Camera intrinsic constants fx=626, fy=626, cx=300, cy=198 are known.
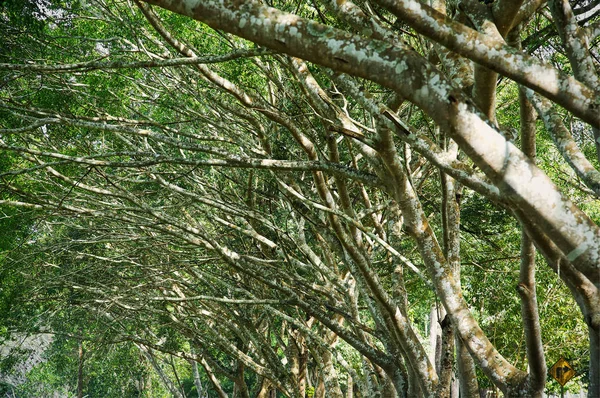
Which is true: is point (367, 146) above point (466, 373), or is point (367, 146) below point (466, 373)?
above

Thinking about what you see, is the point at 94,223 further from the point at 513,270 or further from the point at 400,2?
the point at 400,2

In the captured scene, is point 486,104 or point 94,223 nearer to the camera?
point 486,104

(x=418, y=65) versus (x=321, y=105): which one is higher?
(x=321, y=105)

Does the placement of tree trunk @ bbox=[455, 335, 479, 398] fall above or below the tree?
below

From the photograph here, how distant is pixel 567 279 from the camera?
4.73m

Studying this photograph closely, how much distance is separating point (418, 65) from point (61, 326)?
57.9 ft

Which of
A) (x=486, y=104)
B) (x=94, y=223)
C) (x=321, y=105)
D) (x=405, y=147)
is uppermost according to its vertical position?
(x=94, y=223)

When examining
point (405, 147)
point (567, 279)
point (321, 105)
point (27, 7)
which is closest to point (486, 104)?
point (567, 279)

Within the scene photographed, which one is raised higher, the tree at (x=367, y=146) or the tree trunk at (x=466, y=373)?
the tree at (x=367, y=146)

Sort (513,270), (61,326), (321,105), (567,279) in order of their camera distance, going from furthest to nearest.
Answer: (61,326) < (513,270) < (321,105) < (567,279)

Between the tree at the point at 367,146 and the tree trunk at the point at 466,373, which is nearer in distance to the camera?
the tree at the point at 367,146

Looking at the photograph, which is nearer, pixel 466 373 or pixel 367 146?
pixel 466 373

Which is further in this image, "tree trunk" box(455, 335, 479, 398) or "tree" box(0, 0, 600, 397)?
"tree trunk" box(455, 335, 479, 398)

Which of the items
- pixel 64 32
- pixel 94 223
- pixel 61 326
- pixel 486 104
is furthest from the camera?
pixel 61 326
